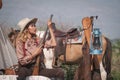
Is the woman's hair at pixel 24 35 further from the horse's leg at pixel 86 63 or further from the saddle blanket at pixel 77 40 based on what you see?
the saddle blanket at pixel 77 40

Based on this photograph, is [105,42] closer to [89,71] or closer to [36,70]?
[89,71]

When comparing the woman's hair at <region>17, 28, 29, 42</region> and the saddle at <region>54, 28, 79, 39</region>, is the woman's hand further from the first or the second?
the saddle at <region>54, 28, 79, 39</region>

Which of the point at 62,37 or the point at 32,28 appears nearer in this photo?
the point at 32,28

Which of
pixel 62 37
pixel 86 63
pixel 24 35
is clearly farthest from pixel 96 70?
pixel 62 37

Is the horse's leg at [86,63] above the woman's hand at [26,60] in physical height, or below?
below

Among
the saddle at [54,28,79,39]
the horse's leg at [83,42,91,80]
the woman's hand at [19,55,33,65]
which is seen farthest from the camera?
the saddle at [54,28,79,39]

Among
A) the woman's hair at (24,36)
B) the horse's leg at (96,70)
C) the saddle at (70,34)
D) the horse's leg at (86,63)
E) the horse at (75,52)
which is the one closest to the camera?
the woman's hair at (24,36)

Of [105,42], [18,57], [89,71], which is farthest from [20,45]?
[105,42]

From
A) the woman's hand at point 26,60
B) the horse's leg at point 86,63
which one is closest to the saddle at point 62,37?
the horse's leg at point 86,63

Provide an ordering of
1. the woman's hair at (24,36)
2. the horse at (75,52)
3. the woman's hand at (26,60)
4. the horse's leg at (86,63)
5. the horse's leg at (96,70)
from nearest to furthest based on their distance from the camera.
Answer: the woman's hand at (26,60) < the woman's hair at (24,36) < the horse's leg at (96,70) < the horse's leg at (86,63) < the horse at (75,52)

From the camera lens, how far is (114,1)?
410 inches

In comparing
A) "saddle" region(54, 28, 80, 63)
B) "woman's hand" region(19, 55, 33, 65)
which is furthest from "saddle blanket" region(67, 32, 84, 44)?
"woman's hand" region(19, 55, 33, 65)

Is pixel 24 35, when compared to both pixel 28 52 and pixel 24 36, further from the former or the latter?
pixel 28 52

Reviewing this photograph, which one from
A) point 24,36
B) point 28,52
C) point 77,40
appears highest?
point 24,36
